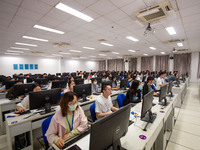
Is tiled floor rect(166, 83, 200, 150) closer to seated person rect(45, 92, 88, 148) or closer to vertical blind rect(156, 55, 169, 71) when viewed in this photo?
seated person rect(45, 92, 88, 148)

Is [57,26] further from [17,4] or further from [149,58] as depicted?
[149,58]

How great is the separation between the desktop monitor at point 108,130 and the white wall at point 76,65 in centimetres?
1539

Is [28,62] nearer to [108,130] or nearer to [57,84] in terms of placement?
[57,84]

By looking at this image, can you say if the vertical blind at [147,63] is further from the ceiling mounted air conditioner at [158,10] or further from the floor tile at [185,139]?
the floor tile at [185,139]

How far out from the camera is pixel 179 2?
2.40 meters

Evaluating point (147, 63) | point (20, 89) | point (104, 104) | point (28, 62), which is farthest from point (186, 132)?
point (28, 62)

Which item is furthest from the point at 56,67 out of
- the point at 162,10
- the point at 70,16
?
the point at 162,10

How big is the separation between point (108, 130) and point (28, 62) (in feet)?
48.3

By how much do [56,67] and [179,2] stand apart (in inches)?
587

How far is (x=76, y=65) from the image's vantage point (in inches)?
677

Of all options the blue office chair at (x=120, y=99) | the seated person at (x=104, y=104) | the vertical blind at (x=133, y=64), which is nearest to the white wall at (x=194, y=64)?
the vertical blind at (x=133, y=64)

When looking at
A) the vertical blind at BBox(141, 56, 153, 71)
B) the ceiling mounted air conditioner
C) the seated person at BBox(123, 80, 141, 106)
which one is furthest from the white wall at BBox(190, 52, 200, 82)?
the seated person at BBox(123, 80, 141, 106)

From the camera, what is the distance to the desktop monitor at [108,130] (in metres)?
0.78

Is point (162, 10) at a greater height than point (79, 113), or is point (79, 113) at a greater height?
point (162, 10)
